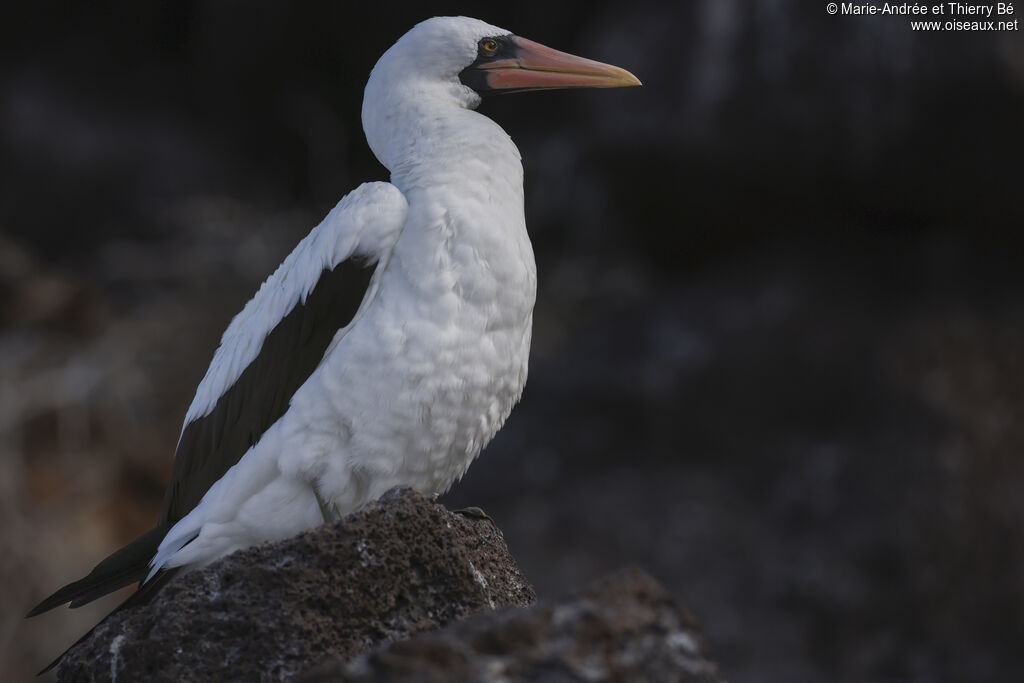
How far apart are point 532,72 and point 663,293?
3567mm

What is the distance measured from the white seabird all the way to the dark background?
11.0ft

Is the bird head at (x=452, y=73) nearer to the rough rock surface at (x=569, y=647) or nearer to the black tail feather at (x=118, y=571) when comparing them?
the black tail feather at (x=118, y=571)

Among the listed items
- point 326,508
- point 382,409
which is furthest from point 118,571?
point 382,409

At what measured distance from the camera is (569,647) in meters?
1.77

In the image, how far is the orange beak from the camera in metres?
3.71

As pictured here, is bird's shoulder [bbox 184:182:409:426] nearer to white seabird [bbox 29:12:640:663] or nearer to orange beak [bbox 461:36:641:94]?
white seabird [bbox 29:12:640:663]

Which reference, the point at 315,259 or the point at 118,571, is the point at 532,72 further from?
the point at 118,571

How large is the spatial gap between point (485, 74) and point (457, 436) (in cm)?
122

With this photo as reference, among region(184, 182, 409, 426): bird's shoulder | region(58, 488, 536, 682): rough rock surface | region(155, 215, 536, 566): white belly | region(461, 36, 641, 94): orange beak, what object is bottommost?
region(58, 488, 536, 682): rough rock surface

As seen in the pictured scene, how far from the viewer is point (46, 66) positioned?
7.61 meters

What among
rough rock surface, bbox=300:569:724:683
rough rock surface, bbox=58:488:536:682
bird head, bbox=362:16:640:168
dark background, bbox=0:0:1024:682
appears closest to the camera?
rough rock surface, bbox=300:569:724:683

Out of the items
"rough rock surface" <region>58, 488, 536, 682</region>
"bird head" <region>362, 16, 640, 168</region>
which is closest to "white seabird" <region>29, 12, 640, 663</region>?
"bird head" <region>362, 16, 640, 168</region>

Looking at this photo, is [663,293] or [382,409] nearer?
[382,409]

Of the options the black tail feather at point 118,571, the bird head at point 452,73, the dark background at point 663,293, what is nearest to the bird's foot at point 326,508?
the black tail feather at point 118,571
